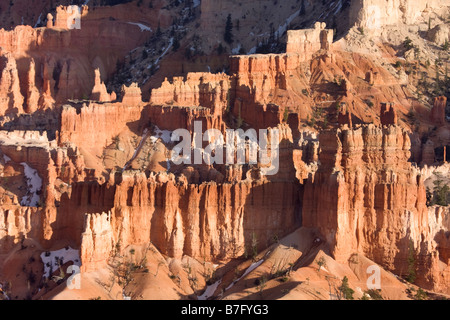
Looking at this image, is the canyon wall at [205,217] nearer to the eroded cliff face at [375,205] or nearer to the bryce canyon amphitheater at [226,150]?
the bryce canyon amphitheater at [226,150]

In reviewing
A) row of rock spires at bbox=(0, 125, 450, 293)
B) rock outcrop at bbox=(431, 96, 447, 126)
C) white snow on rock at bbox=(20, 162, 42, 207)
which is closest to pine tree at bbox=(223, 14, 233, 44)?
rock outcrop at bbox=(431, 96, 447, 126)

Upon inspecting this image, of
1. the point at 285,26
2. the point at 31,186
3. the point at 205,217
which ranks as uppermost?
the point at 285,26

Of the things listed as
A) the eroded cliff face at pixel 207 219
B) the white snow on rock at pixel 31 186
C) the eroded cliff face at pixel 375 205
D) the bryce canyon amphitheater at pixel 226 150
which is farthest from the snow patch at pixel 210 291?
the white snow on rock at pixel 31 186

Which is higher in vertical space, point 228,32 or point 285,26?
point 285,26

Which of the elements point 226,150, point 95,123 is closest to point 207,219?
point 226,150

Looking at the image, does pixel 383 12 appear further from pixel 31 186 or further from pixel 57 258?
pixel 57 258

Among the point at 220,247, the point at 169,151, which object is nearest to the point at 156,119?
the point at 169,151

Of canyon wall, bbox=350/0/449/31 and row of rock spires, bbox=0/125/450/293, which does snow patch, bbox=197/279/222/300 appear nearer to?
row of rock spires, bbox=0/125/450/293
